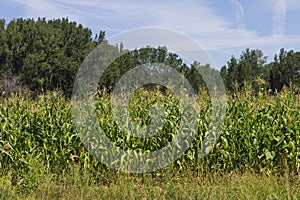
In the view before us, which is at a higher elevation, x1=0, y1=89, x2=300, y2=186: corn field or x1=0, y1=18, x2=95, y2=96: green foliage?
x1=0, y1=18, x2=95, y2=96: green foliage

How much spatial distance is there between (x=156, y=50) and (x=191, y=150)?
7.20 meters

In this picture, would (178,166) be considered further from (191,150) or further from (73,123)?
(73,123)

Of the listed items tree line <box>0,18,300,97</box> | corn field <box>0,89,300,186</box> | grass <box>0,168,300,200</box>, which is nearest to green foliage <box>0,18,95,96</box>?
tree line <box>0,18,300,97</box>

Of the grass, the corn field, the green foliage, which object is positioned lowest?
the grass

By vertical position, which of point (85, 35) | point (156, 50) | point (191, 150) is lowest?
point (191, 150)

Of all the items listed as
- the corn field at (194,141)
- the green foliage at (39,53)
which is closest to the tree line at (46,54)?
the green foliage at (39,53)

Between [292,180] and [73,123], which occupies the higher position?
[73,123]

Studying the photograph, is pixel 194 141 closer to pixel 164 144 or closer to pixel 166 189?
pixel 164 144

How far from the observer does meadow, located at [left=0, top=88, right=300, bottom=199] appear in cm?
633

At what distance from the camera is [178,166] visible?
275 inches

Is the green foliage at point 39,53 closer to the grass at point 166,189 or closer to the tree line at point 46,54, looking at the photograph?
the tree line at point 46,54

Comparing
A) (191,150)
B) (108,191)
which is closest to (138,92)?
(191,150)

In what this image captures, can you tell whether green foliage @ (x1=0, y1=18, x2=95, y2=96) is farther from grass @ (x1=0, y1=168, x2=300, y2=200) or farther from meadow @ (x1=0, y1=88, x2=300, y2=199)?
grass @ (x1=0, y1=168, x2=300, y2=200)

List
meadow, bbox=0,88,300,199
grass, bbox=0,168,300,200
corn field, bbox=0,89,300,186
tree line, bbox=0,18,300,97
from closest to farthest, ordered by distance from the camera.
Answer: grass, bbox=0,168,300,200, meadow, bbox=0,88,300,199, corn field, bbox=0,89,300,186, tree line, bbox=0,18,300,97
